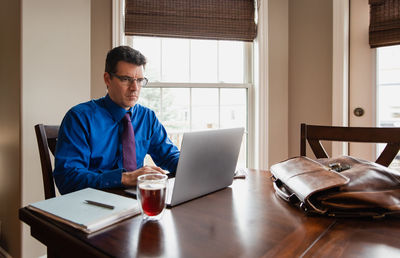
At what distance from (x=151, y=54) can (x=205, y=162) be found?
1.65 m

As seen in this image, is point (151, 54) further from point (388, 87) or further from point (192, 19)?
point (388, 87)

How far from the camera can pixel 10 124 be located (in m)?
1.83

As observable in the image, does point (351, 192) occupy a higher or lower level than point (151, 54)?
lower

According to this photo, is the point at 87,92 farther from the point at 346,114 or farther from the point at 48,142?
the point at 346,114

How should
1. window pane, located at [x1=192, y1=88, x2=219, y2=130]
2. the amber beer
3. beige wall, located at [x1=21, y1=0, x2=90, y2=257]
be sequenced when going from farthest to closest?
window pane, located at [x1=192, y1=88, x2=219, y2=130] < beige wall, located at [x1=21, y1=0, x2=90, y2=257] < the amber beer

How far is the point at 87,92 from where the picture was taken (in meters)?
2.06

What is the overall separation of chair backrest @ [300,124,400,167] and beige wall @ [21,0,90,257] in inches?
63.3

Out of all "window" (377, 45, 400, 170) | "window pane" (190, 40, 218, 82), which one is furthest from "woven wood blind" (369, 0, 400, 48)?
"window pane" (190, 40, 218, 82)

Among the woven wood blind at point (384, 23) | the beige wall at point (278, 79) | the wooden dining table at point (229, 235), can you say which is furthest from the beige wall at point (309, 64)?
the wooden dining table at point (229, 235)

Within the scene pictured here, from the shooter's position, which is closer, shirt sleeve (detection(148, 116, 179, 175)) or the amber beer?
the amber beer

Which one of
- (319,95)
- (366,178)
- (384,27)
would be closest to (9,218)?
(366,178)

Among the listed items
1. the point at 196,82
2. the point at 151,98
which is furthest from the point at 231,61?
the point at 151,98

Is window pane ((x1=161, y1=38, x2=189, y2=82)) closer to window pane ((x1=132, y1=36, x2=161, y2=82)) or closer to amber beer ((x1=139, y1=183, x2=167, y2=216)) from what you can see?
window pane ((x1=132, y1=36, x2=161, y2=82))

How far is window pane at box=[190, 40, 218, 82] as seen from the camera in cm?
241
